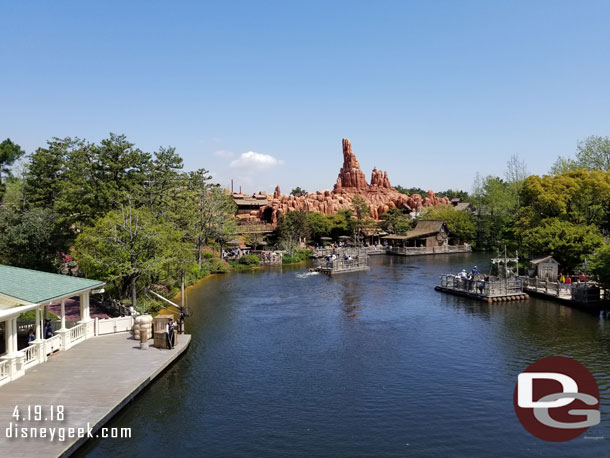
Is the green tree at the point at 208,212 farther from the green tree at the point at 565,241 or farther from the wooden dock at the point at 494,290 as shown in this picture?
the green tree at the point at 565,241

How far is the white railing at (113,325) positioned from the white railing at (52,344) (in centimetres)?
318

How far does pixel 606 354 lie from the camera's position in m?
23.6

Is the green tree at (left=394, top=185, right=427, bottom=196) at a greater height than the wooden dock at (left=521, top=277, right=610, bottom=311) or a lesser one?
greater

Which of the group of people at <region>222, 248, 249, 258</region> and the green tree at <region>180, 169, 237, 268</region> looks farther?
the group of people at <region>222, 248, 249, 258</region>

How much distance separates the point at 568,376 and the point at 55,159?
50.6 metres

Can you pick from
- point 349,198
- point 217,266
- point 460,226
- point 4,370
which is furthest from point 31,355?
point 349,198

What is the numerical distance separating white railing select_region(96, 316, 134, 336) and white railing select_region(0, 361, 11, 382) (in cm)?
693

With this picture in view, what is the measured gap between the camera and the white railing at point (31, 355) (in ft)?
63.8

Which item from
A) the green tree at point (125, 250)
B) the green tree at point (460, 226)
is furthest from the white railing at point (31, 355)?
the green tree at point (460, 226)

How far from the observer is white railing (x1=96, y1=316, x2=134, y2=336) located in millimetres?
→ 25203

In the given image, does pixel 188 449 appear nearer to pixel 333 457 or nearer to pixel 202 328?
pixel 333 457

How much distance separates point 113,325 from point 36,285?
5.33 metres

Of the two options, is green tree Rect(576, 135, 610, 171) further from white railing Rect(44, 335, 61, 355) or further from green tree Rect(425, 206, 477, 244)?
white railing Rect(44, 335, 61, 355)

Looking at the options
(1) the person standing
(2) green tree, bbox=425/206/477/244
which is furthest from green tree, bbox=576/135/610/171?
(1) the person standing
